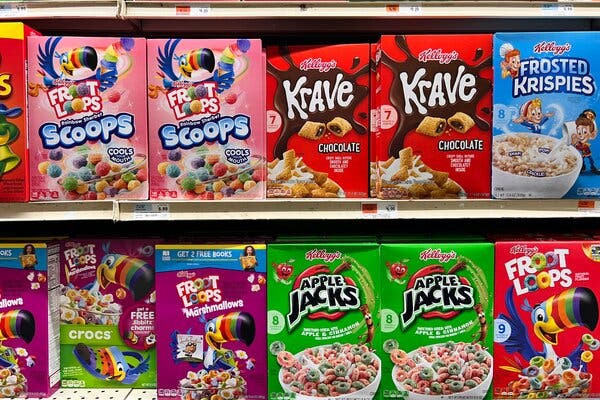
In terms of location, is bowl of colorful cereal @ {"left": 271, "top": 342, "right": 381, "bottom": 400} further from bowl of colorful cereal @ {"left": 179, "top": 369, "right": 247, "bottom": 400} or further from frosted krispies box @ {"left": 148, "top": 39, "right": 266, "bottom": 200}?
frosted krispies box @ {"left": 148, "top": 39, "right": 266, "bottom": 200}

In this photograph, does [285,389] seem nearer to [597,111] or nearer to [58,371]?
[58,371]

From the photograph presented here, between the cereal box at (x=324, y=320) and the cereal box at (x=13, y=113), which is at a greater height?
the cereal box at (x=13, y=113)

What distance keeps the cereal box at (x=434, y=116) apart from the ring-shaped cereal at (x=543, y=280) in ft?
0.90

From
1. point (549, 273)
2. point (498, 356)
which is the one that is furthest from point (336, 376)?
point (549, 273)

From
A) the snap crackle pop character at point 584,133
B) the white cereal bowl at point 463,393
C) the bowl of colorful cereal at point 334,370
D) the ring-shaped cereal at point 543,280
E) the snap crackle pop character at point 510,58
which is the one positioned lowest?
the white cereal bowl at point 463,393

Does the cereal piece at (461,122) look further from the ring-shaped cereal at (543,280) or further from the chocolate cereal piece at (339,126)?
the ring-shaped cereal at (543,280)

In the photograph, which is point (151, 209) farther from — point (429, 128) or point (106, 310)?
point (429, 128)

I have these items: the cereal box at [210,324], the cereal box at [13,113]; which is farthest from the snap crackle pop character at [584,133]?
the cereal box at [13,113]

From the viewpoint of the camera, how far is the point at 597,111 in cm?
137

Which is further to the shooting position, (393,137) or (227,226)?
(227,226)

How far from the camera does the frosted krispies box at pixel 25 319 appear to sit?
57.0 inches

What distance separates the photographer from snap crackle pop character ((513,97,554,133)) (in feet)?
4.47

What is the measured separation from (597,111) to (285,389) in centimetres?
114

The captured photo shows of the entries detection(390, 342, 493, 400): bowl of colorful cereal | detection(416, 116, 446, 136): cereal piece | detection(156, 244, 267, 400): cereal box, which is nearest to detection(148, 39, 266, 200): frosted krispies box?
detection(156, 244, 267, 400): cereal box
